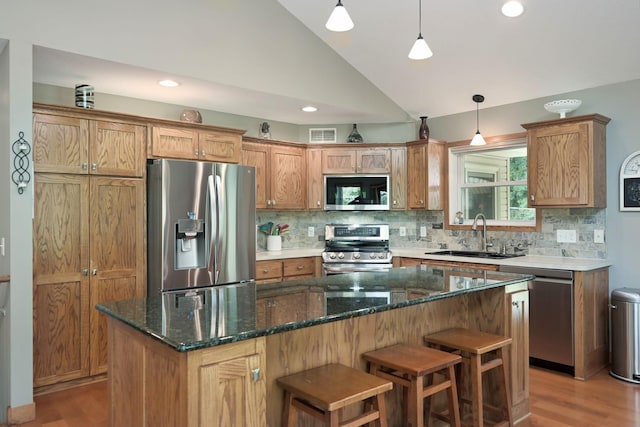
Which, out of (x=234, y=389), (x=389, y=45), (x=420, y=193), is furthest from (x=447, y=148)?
(x=234, y=389)

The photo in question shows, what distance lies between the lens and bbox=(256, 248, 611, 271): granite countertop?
386 cm

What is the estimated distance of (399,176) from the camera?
17.7 ft

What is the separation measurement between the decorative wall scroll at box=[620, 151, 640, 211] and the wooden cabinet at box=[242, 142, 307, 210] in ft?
10.1

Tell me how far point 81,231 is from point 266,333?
254 centimetres

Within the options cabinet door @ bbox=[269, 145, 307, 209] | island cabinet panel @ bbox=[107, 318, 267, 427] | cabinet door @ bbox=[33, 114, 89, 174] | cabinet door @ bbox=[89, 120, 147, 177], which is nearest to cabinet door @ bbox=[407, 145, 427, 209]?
cabinet door @ bbox=[269, 145, 307, 209]

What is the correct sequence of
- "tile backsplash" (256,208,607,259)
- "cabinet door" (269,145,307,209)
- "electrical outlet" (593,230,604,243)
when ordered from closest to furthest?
"electrical outlet" (593,230,604,243) < "tile backsplash" (256,208,607,259) < "cabinet door" (269,145,307,209)

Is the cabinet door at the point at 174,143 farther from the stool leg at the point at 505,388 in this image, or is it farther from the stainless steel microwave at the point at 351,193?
the stool leg at the point at 505,388

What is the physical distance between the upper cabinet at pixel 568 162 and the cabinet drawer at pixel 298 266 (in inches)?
89.1

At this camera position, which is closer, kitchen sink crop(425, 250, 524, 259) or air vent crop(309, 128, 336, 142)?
kitchen sink crop(425, 250, 524, 259)

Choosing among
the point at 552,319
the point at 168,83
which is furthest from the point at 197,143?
the point at 552,319

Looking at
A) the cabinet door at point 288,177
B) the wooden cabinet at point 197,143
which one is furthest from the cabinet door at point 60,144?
the cabinet door at point 288,177

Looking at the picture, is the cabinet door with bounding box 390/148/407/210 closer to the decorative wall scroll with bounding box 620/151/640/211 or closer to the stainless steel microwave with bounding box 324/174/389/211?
the stainless steel microwave with bounding box 324/174/389/211

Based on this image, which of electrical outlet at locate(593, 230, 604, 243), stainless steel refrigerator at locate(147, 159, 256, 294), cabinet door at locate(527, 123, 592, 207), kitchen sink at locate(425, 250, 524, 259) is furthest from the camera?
kitchen sink at locate(425, 250, 524, 259)

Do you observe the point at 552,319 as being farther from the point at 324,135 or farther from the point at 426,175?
the point at 324,135
